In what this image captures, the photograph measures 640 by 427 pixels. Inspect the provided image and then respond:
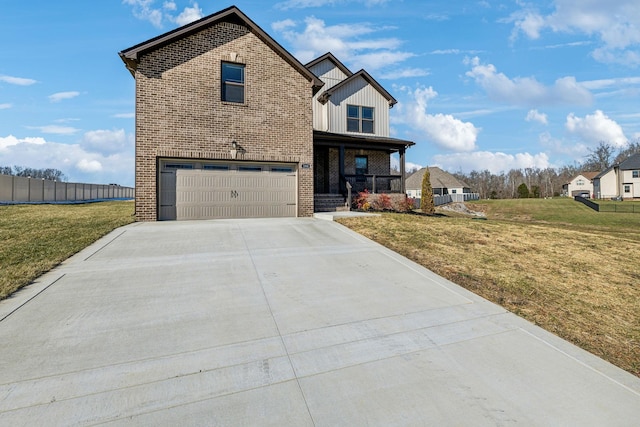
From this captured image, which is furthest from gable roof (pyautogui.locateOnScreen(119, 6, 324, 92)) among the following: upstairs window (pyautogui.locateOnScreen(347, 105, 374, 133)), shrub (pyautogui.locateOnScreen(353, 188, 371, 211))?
upstairs window (pyautogui.locateOnScreen(347, 105, 374, 133))

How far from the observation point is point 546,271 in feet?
22.4

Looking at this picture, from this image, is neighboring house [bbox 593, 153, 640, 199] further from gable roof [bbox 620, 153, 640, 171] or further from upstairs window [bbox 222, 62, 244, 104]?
upstairs window [bbox 222, 62, 244, 104]

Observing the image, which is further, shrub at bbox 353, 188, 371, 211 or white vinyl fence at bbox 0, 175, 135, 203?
white vinyl fence at bbox 0, 175, 135, 203

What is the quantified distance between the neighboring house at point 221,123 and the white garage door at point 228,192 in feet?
0.12

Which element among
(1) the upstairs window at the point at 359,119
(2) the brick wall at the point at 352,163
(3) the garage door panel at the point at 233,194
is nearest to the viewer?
(3) the garage door panel at the point at 233,194

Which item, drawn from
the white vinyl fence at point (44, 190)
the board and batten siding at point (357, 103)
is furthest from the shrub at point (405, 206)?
the white vinyl fence at point (44, 190)

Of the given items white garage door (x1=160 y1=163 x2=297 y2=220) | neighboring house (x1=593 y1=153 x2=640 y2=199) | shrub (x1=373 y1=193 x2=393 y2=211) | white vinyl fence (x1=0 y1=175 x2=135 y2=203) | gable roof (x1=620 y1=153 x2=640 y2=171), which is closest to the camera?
white garage door (x1=160 y1=163 x2=297 y2=220)

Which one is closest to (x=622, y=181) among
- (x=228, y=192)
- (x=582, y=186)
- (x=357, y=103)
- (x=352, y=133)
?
(x=582, y=186)

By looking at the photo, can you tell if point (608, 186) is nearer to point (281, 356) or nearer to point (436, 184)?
point (436, 184)

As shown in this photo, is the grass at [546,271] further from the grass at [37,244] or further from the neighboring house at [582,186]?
the neighboring house at [582,186]

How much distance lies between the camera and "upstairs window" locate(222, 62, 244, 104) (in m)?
11.9

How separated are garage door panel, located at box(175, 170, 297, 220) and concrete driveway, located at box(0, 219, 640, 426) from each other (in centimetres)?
579

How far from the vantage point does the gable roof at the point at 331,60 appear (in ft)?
63.8

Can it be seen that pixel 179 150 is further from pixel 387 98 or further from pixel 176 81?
pixel 387 98
